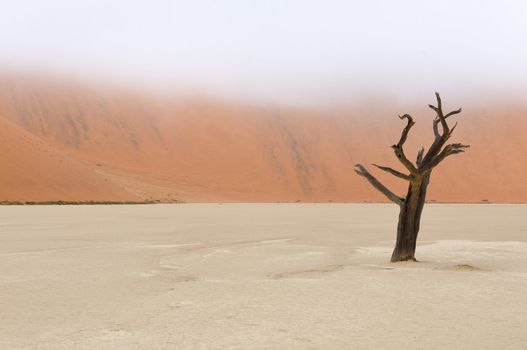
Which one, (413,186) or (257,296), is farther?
(413,186)

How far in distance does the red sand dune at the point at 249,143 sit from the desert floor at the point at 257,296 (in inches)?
1510

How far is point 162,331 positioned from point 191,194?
47.4 metres

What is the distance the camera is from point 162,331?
15.3 ft

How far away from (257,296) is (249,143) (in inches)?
2357

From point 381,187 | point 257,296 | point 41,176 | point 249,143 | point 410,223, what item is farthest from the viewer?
point 249,143

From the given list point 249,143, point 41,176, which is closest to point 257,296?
point 41,176

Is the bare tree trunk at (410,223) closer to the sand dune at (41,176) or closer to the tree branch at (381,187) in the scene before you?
the tree branch at (381,187)

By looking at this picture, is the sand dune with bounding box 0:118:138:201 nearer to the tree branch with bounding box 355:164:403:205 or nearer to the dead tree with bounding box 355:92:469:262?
the tree branch with bounding box 355:164:403:205

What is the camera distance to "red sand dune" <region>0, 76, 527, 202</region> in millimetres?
57844

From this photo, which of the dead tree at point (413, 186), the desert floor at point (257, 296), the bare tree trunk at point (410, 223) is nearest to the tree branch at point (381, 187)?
the dead tree at point (413, 186)

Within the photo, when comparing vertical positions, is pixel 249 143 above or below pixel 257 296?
above

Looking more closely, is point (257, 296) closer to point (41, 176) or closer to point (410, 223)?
point (410, 223)

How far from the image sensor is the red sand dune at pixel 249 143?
5784cm

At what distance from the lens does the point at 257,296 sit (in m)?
6.30
